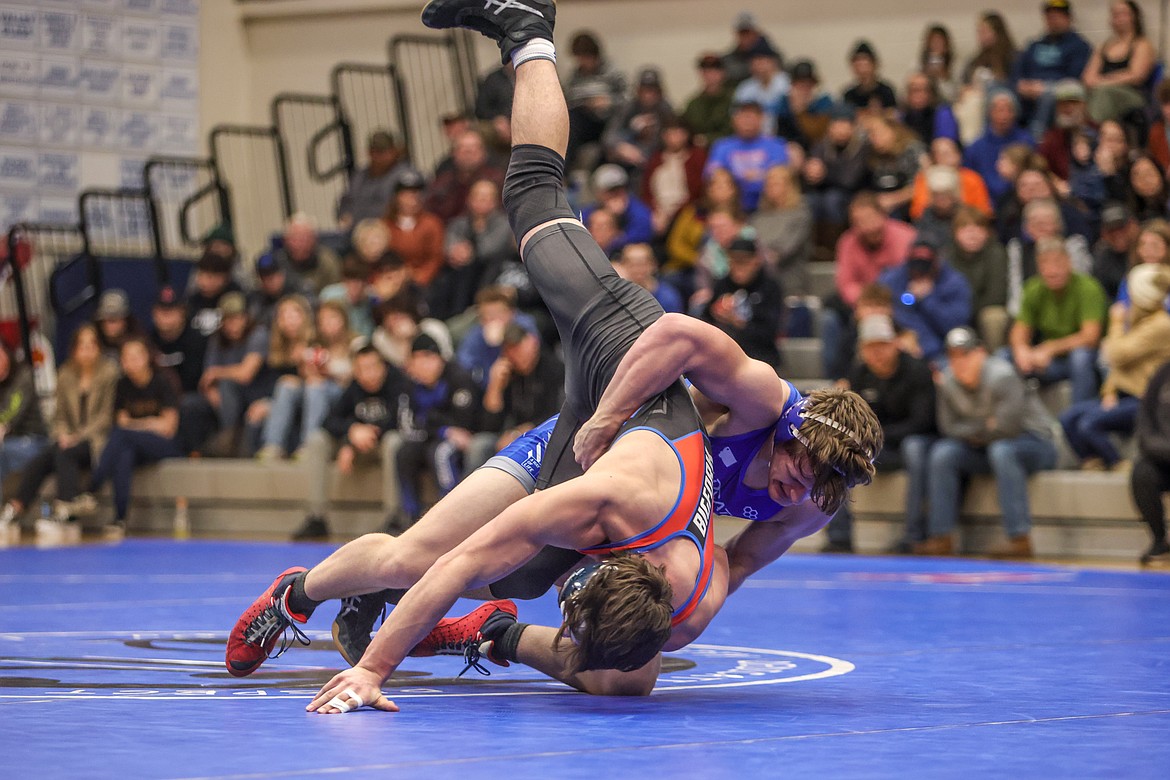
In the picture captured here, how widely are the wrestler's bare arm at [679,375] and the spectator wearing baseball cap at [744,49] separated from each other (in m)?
8.91

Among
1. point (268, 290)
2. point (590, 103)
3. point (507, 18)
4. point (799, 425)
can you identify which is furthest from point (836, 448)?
point (590, 103)

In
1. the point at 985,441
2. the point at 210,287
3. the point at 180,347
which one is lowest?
the point at 985,441

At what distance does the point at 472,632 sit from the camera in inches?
169

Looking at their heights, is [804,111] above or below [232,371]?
above

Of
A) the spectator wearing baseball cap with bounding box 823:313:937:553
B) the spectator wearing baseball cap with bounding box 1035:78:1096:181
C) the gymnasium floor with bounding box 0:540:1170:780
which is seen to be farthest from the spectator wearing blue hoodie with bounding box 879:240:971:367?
the gymnasium floor with bounding box 0:540:1170:780

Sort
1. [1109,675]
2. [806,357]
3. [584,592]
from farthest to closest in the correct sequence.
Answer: [806,357], [1109,675], [584,592]

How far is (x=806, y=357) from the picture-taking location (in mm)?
10117

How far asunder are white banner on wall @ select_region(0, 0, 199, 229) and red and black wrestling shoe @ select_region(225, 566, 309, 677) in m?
8.18

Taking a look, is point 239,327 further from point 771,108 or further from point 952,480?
point 952,480

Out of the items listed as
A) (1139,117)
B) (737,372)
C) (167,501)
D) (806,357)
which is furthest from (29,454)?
(737,372)

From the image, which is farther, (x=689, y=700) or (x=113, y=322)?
(x=113, y=322)

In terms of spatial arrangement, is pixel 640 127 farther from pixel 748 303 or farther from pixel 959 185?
pixel 748 303

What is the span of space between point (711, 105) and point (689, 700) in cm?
906

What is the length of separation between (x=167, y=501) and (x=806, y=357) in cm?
442
